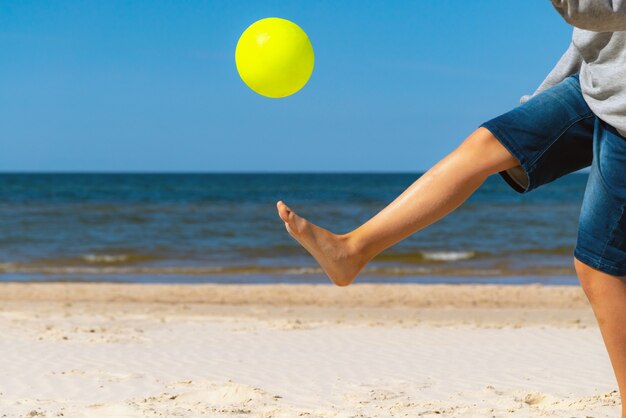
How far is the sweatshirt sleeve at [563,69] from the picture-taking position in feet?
8.77

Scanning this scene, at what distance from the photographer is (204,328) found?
6.93 m

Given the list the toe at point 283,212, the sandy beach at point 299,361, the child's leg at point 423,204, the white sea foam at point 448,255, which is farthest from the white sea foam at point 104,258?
the child's leg at point 423,204

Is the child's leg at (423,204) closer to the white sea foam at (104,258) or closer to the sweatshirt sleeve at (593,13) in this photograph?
the sweatshirt sleeve at (593,13)

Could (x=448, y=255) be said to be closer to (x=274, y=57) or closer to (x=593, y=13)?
(x=274, y=57)

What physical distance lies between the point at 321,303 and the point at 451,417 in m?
6.38

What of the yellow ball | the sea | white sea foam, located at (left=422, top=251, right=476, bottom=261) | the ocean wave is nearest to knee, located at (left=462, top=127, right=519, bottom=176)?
the yellow ball

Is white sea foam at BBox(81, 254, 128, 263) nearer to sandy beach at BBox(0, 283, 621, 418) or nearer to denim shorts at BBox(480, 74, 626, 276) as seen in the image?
sandy beach at BBox(0, 283, 621, 418)

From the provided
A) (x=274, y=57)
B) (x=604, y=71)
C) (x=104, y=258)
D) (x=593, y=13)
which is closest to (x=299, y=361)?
(x=274, y=57)

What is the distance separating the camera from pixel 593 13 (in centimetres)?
202

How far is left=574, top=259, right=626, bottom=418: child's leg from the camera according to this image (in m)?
2.70

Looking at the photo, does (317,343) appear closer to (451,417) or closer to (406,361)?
(406,361)

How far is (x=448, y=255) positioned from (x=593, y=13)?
14438 millimetres

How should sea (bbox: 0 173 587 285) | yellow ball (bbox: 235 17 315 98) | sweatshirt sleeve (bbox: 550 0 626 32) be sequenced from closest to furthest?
1. sweatshirt sleeve (bbox: 550 0 626 32)
2. yellow ball (bbox: 235 17 315 98)
3. sea (bbox: 0 173 587 285)

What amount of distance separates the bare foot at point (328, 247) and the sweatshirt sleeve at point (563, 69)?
2.54ft
